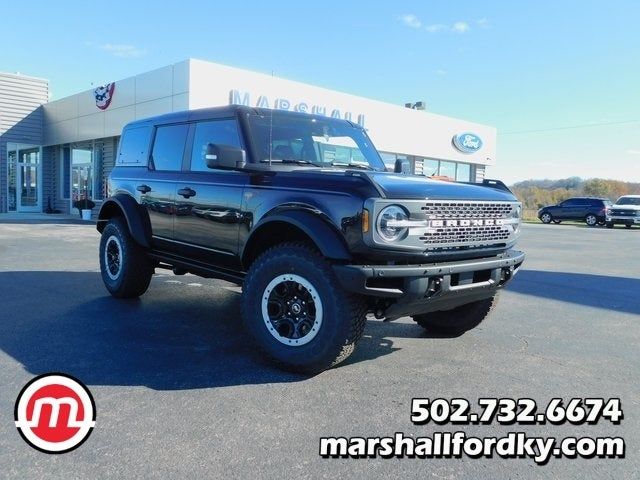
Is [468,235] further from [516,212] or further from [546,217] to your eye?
[546,217]

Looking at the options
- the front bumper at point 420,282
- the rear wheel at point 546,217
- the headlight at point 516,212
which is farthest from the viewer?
the rear wheel at point 546,217

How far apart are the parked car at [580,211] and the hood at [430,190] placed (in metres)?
31.6

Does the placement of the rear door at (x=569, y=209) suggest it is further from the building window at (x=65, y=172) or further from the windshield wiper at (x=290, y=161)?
the windshield wiper at (x=290, y=161)

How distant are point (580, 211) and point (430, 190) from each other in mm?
33198

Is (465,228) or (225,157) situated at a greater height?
(225,157)

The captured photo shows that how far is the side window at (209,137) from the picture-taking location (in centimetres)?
473

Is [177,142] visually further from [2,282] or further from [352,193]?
[2,282]

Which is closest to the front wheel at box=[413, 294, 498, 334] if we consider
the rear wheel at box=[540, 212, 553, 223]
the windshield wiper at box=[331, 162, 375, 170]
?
the windshield wiper at box=[331, 162, 375, 170]

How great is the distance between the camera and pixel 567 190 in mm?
63062

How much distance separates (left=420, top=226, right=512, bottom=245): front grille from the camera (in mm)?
3693

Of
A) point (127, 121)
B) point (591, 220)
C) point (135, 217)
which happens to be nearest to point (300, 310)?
point (135, 217)

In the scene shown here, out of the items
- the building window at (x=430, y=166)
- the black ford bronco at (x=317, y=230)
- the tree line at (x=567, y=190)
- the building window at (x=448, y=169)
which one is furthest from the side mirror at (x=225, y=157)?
the tree line at (x=567, y=190)

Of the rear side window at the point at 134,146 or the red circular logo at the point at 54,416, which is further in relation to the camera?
the rear side window at the point at 134,146

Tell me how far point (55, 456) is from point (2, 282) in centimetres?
540
